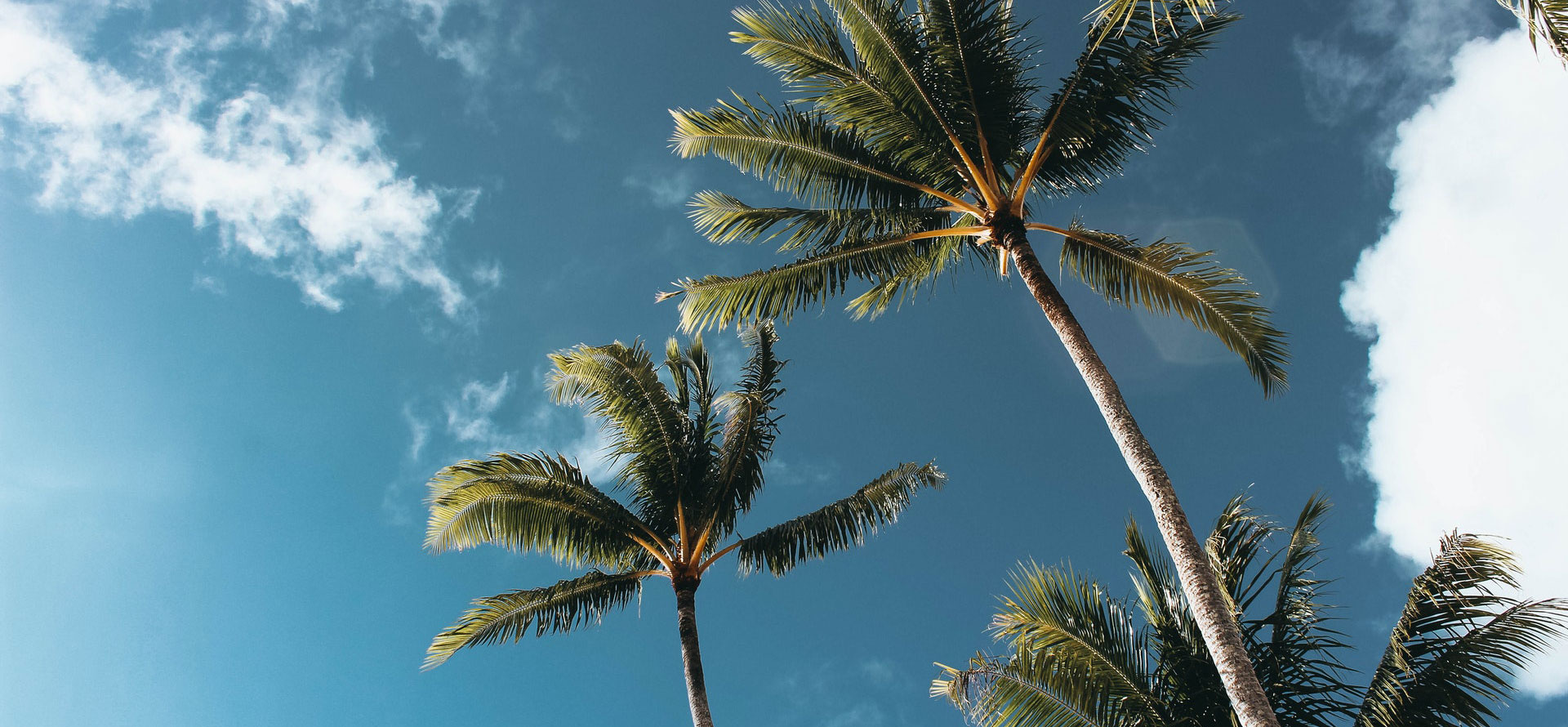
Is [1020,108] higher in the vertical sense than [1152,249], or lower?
higher

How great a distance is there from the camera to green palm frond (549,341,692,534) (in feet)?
41.2

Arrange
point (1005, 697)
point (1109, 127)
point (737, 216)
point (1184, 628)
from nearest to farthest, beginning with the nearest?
point (1005, 697) < point (1184, 628) < point (1109, 127) < point (737, 216)

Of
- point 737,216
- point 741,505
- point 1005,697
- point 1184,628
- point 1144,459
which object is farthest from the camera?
point 741,505

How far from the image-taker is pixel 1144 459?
7180 mm

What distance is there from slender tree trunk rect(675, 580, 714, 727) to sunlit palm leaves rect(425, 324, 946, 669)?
0.49ft

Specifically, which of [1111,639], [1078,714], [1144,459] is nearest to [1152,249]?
[1144,459]

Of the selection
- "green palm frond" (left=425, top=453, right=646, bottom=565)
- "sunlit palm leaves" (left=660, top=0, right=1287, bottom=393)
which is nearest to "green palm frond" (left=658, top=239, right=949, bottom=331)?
"sunlit palm leaves" (left=660, top=0, right=1287, bottom=393)

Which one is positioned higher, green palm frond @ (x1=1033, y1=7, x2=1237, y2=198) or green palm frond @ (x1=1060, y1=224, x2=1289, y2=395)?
green palm frond @ (x1=1033, y1=7, x2=1237, y2=198)

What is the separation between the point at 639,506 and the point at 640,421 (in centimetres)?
116

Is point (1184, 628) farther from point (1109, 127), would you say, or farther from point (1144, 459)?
point (1109, 127)

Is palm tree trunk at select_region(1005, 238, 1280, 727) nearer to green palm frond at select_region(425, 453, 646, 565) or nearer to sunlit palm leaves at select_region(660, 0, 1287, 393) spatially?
sunlit palm leaves at select_region(660, 0, 1287, 393)

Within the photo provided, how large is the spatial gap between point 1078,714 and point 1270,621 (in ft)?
6.90

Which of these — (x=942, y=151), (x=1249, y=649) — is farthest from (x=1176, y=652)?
(x=942, y=151)

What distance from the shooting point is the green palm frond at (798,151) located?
10.2 meters
